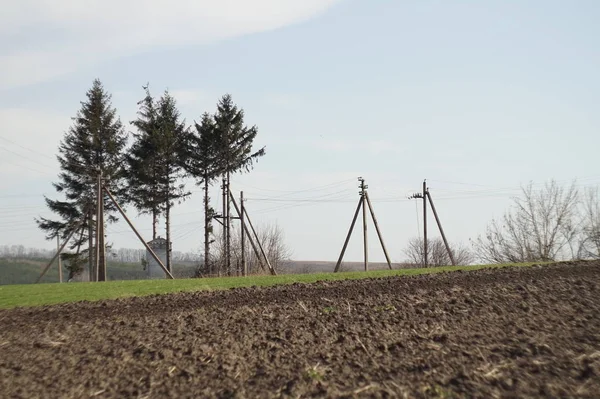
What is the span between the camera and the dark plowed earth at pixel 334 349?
16.2 ft

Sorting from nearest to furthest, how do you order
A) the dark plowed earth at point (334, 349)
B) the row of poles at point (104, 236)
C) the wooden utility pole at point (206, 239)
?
the dark plowed earth at point (334, 349)
the row of poles at point (104, 236)
the wooden utility pole at point (206, 239)

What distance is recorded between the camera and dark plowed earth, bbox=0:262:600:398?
4.93 m

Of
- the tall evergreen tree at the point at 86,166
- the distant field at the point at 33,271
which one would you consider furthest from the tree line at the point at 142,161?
the distant field at the point at 33,271

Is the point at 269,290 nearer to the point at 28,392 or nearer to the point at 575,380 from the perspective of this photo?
the point at 28,392

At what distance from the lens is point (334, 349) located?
6.16 m

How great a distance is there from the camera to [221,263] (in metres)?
35.8

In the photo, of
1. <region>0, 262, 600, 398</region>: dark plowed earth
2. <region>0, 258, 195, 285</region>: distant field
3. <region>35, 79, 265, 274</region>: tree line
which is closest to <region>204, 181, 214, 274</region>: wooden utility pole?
<region>35, 79, 265, 274</region>: tree line

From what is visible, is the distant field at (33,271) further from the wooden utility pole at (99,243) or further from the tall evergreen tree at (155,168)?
the wooden utility pole at (99,243)

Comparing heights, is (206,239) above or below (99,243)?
above

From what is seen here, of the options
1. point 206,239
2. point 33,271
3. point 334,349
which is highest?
point 206,239

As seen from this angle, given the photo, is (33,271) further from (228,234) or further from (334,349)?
(334,349)

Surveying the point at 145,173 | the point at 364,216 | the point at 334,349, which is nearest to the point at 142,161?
the point at 145,173

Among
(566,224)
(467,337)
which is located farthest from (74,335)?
(566,224)

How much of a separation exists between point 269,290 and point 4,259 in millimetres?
72753
